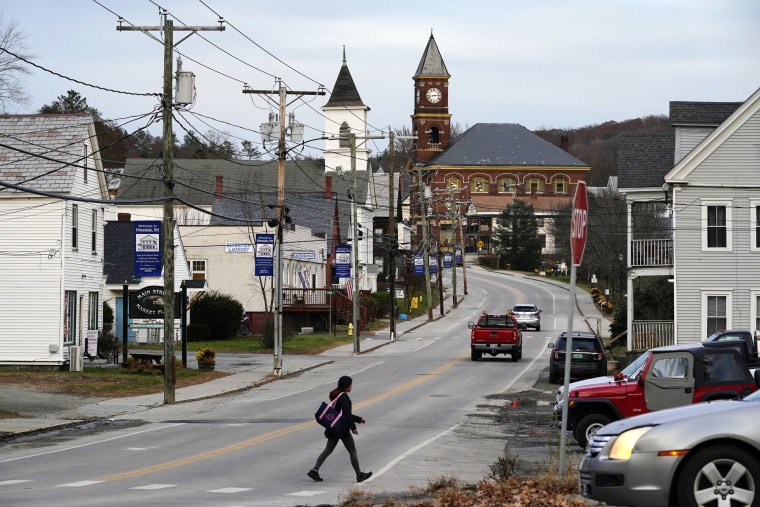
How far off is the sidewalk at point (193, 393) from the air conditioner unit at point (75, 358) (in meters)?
4.68

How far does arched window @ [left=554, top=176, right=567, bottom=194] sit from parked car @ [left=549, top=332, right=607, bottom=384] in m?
120

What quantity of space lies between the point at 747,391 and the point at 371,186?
89556mm

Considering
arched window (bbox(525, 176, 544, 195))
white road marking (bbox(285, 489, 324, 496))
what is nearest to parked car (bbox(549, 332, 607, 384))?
white road marking (bbox(285, 489, 324, 496))

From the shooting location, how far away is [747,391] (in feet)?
63.0

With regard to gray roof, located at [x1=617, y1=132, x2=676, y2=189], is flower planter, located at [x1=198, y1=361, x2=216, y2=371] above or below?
below

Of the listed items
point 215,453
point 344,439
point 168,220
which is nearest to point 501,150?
point 168,220

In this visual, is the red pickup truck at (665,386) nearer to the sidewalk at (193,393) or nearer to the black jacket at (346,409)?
the black jacket at (346,409)

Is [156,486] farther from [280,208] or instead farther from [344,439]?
[280,208]

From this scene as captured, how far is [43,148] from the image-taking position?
130ft

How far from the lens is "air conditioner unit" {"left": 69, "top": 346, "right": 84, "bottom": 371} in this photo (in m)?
38.2

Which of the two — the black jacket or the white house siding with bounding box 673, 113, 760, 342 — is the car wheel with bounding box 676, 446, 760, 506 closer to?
the black jacket

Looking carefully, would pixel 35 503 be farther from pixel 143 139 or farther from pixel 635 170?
pixel 143 139

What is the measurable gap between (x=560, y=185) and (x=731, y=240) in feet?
382

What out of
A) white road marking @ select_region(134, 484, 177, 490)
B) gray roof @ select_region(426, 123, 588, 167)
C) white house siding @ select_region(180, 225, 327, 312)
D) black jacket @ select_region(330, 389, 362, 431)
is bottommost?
white road marking @ select_region(134, 484, 177, 490)
